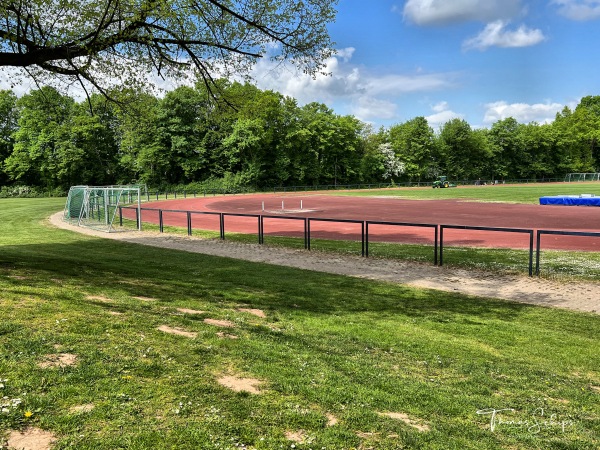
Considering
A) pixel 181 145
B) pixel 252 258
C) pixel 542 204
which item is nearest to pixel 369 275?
pixel 252 258

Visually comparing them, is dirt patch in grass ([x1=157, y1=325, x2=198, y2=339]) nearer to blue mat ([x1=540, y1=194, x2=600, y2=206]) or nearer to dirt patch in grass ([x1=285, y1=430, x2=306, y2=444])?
dirt patch in grass ([x1=285, y1=430, x2=306, y2=444])

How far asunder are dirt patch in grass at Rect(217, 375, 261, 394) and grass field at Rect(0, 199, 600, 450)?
0.06m

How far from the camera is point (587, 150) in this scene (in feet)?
367

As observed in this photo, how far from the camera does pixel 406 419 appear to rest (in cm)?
375

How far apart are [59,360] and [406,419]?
10.4 ft

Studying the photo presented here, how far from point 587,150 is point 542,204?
92122 millimetres

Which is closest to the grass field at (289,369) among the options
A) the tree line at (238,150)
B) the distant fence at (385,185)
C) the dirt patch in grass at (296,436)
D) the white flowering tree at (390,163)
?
the dirt patch in grass at (296,436)

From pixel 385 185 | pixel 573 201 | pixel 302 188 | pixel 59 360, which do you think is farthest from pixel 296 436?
pixel 385 185

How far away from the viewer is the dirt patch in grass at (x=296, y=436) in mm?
3225

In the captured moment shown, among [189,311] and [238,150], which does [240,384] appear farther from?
[238,150]

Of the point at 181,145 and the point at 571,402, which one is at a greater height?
the point at 181,145

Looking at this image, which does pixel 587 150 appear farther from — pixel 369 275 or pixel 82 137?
pixel 369 275

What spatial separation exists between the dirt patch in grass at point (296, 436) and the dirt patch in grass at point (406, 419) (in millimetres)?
799

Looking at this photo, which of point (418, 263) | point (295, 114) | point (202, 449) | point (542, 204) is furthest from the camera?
point (295, 114)
